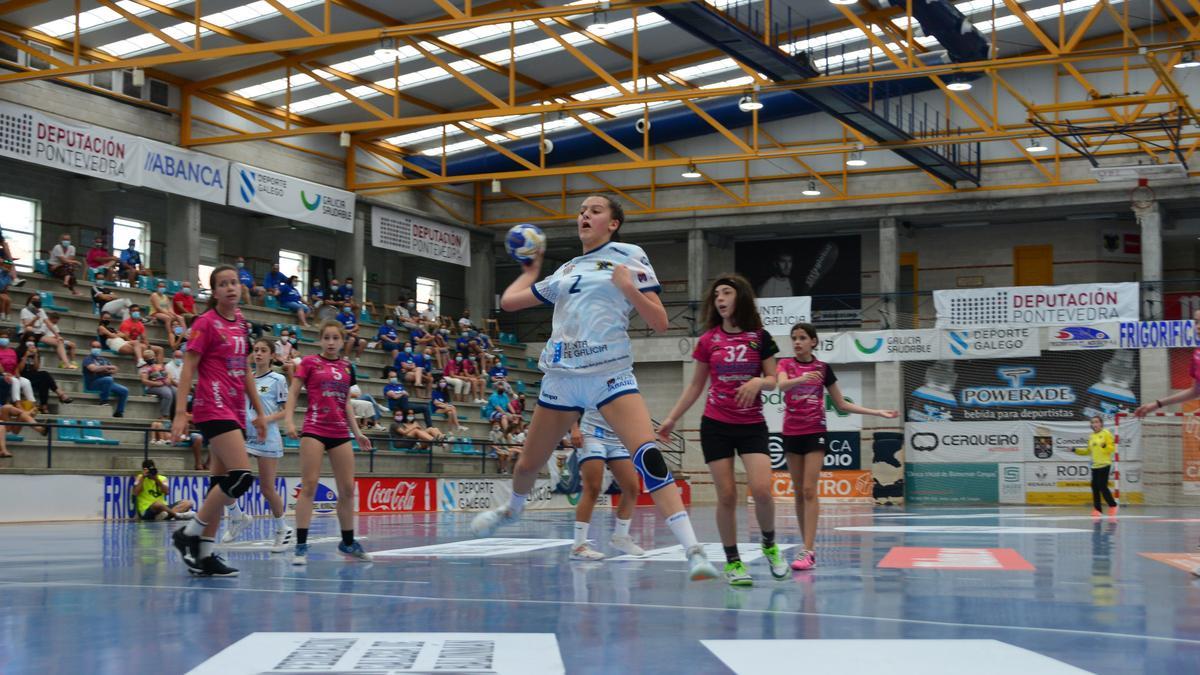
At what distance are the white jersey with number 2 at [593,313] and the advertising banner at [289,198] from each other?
26723 mm

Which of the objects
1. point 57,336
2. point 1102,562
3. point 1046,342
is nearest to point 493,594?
point 1102,562

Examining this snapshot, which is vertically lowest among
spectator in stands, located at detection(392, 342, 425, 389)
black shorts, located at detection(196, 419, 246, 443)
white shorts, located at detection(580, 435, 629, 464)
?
white shorts, located at detection(580, 435, 629, 464)

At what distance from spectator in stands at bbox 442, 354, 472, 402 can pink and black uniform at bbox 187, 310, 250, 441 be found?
25962mm

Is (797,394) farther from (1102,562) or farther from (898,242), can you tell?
(898,242)

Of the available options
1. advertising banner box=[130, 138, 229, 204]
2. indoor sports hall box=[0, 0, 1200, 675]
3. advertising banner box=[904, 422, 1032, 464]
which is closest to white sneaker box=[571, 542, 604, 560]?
indoor sports hall box=[0, 0, 1200, 675]

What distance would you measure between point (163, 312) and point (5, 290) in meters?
3.49

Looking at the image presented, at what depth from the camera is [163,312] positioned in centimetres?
2742

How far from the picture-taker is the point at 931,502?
35031 mm

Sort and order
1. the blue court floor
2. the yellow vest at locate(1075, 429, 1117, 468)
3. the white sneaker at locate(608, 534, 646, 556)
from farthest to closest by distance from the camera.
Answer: the yellow vest at locate(1075, 429, 1117, 468) → the white sneaker at locate(608, 534, 646, 556) → the blue court floor

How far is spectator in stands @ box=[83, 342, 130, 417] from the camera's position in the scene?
75.6 ft

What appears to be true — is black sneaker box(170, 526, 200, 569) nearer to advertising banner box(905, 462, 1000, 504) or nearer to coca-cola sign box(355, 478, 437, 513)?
coca-cola sign box(355, 478, 437, 513)

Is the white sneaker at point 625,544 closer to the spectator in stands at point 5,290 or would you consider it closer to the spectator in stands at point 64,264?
the spectator in stands at point 5,290

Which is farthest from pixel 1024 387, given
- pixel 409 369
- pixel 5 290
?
pixel 5 290

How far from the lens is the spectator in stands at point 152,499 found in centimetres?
1947
